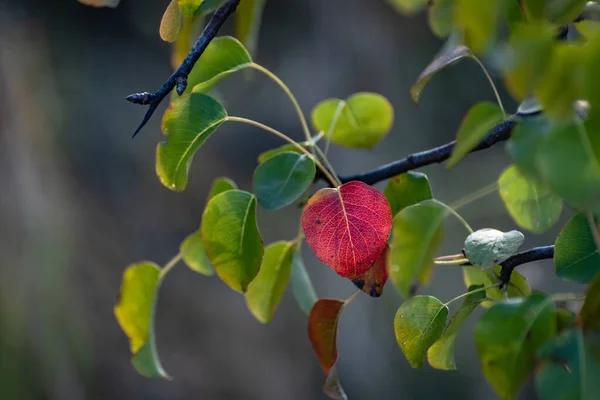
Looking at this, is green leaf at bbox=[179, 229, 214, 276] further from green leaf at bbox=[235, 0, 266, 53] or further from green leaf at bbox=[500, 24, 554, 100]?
green leaf at bbox=[500, 24, 554, 100]

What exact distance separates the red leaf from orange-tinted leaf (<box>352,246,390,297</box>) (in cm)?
4

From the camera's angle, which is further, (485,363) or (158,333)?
(158,333)

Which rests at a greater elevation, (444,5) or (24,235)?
(444,5)

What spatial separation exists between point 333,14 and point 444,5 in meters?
1.77

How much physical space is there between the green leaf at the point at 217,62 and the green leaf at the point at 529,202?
0.23 meters

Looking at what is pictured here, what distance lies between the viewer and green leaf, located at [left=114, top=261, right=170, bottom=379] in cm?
56

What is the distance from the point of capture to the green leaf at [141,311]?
56cm

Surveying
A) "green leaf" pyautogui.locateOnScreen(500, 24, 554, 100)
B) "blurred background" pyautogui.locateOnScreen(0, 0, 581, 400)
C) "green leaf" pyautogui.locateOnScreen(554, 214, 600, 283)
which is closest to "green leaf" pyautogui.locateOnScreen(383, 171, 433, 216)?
"green leaf" pyautogui.locateOnScreen(554, 214, 600, 283)

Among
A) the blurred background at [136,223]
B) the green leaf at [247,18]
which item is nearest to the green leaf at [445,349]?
the green leaf at [247,18]

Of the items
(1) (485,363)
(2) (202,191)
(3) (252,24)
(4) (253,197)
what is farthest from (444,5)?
(2) (202,191)

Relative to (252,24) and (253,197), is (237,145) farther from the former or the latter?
(253,197)

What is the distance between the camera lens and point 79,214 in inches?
72.9

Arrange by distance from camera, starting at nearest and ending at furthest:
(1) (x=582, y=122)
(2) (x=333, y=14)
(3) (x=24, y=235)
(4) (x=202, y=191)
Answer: (1) (x=582, y=122)
(3) (x=24, y=235)
(4) (x=202, y=191)
(2) (x=333, y=14)

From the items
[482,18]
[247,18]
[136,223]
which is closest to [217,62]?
[247,18]
